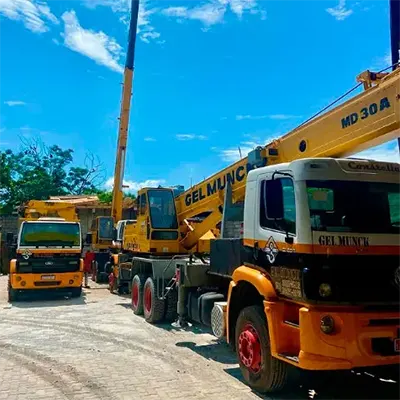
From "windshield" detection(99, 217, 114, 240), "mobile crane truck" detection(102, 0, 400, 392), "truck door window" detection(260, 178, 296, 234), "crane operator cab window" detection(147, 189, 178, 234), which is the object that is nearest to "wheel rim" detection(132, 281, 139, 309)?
"crane operator cab window" detection(147, 189, 178, 234)

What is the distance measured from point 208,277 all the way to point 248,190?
106 inches

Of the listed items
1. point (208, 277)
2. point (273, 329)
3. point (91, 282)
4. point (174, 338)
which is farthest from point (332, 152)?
point (91, 282)

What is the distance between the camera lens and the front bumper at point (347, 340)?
14.3 ft

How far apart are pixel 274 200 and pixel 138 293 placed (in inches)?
261

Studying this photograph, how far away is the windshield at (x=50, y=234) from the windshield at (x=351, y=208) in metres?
10.3

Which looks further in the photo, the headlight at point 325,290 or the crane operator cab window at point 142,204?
the crane operator cab window at point 142,204

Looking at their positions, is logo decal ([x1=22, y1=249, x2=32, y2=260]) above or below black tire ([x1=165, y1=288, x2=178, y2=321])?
above

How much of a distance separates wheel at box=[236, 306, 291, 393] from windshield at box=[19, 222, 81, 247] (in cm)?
903

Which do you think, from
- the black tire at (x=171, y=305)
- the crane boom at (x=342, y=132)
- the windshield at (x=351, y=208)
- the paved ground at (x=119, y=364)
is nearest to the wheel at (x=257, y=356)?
the paved ground at (x=119, y=364)

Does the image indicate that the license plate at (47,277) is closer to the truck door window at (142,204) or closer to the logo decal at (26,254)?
the logo decal at (26,254)

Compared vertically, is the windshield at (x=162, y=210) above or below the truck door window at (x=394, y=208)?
above

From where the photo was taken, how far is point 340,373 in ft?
20.0

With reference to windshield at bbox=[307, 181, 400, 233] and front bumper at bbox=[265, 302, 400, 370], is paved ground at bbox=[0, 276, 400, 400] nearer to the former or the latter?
front bumper at bbox=[265, 302, 400, 370]

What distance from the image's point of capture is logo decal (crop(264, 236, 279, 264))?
16.9 ft
